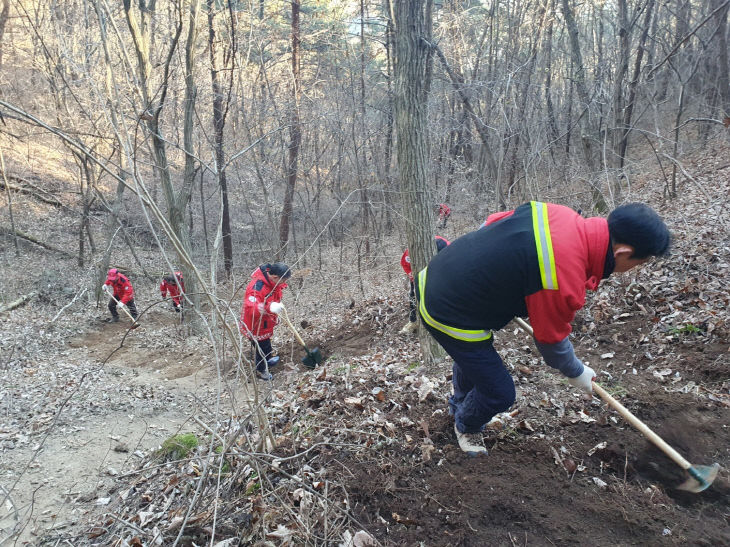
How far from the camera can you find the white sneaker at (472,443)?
11.0 ft

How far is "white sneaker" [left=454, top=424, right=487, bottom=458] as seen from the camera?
11.0 ft

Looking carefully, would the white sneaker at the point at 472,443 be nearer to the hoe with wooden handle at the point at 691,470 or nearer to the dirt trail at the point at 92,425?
the hoe with wooden handle at the point at 691,470

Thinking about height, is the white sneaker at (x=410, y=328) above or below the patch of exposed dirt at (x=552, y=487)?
below

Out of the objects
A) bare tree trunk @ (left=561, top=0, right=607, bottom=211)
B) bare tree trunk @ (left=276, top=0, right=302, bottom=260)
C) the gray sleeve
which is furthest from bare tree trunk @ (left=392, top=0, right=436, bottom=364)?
bare tree trunk @ (left=276, top=0, right=302, bottom=260)

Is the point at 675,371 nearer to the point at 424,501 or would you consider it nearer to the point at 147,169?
the point at 424,501

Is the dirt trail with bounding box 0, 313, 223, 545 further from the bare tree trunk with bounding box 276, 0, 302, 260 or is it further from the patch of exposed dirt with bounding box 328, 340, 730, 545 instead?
the bare tree trunk with bounding box 276, 0, 302, 260

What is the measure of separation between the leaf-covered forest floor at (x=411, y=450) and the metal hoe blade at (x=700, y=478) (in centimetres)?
9

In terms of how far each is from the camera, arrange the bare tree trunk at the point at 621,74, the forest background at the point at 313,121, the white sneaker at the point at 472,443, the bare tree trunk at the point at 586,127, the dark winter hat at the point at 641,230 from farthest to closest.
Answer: the forest background at the point at 313,121 → the bare tree trunk at the point at 621,74 → the bare tree trunk at the point at 586,127 → the white sneaker at the point at 472,443 → the dark winter hat at the point at 641,230

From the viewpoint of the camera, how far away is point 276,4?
1565 cm

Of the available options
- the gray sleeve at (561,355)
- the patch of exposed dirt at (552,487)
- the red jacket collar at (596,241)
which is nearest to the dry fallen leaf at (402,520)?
the patch of exposed dirt at (552,487)

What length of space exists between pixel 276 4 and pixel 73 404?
14.5 metres

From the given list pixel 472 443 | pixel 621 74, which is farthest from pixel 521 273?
pixel 621 74

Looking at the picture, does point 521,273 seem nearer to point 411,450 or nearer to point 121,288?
point 411,450

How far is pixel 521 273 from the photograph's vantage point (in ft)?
8.29
